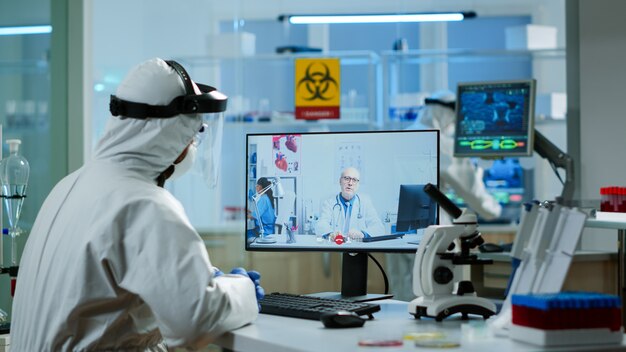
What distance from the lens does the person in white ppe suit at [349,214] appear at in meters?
2.59

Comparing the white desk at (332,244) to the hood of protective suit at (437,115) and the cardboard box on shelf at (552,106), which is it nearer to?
the hood of protective suit at (437,115)

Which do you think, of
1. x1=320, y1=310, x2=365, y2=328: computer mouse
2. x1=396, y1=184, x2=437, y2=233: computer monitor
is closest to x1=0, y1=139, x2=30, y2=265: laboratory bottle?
x1=396, y1=184, x2=437, y2=233: computer monitor

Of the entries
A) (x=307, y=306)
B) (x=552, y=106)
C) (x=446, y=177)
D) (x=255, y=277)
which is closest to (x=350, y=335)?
(x=307, y=306)

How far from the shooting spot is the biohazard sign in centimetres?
588

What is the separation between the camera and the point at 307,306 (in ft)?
7.69

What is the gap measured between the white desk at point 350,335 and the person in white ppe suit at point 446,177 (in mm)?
3192

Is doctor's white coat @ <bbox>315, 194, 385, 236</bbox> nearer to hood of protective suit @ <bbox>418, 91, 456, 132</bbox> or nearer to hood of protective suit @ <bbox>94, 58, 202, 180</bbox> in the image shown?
hood of protective suit @ <bbox>94, 58, 202, 180</bbox>

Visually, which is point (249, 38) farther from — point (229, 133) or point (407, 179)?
point (407, 179)

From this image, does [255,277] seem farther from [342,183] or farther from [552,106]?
[552,106]

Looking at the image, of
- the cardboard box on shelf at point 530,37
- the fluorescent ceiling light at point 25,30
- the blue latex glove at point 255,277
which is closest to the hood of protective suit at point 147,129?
the blue latex glove at point 255,277

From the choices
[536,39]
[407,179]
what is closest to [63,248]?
[407,179]

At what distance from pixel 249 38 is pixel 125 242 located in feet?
14.5

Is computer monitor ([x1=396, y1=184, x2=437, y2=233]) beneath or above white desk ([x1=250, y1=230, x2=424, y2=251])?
above

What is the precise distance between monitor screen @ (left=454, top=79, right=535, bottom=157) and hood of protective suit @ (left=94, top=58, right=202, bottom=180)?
192cm
